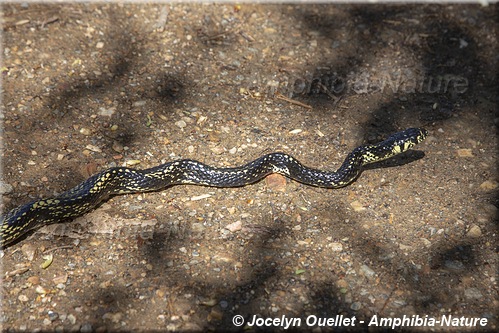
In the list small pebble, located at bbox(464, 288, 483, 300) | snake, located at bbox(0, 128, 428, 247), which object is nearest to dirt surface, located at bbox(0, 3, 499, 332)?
small pebble, located at bbox(464, 288, 483, 300)

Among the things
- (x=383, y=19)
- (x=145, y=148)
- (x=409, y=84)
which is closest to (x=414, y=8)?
(x=383, y=19)

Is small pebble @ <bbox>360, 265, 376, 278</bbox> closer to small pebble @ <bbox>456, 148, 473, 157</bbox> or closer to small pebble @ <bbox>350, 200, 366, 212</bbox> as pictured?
small pebble @ <bbox>350, 200, 366, 212</bbox>

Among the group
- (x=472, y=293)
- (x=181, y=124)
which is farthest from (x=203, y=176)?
(x=472, y=293)

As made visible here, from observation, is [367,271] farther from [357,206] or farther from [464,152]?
[464,152]

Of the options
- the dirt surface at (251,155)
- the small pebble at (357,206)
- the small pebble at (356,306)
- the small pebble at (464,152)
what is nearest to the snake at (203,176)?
the dirt surface at (251,155)

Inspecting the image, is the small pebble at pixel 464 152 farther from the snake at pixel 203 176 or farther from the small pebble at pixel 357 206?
the small pebble at pixel 357 206

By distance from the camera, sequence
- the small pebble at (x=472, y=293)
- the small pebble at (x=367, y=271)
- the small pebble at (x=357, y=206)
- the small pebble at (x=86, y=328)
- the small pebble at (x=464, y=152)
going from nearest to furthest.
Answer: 1. the small pebble at (x=86, y=328)
2. the small pebble at (x=472, y=293)
3. the small pebble at (x=367, y=271)
4. the small pebble at (x=357, y=206)
5. the small pebble at (x=464, y=152)
